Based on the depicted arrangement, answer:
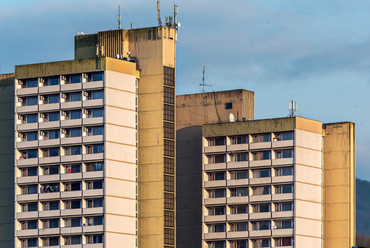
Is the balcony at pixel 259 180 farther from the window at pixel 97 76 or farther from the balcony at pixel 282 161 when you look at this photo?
the window at pixel 97 76

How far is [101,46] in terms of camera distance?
157 m

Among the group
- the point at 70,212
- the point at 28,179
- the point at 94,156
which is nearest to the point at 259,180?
the point at 94,156

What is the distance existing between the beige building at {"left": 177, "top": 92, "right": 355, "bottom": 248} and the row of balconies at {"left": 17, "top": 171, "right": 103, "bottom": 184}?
22627mm

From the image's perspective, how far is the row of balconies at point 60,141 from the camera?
15012cm

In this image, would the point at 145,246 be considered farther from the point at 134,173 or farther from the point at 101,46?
the point at 101,46

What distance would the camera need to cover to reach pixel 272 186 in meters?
162

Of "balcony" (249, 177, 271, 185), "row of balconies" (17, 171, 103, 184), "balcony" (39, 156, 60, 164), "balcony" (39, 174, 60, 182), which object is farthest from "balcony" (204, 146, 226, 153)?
"balcony" (39, 174, 60, 182)

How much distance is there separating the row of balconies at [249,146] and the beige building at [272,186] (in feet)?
0.50

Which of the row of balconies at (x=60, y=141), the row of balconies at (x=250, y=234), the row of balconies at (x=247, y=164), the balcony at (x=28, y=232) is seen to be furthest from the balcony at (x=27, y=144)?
the row of balconies at (x=250, y=234)

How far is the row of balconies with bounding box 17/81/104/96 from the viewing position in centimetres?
15112

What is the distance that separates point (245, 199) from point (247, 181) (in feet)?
9.07

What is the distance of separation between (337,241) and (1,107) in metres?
56.1

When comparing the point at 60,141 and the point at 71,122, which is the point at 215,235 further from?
the point at 71,122

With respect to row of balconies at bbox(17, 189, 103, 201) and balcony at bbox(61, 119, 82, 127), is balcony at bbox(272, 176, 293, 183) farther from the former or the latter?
balcony at bbox(61, 119, 82, 127)
